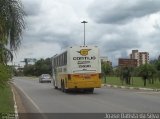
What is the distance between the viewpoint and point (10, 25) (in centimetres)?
1271

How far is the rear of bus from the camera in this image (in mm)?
33344

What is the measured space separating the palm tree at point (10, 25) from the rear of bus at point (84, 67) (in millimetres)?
20269

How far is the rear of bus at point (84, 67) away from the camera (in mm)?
33344

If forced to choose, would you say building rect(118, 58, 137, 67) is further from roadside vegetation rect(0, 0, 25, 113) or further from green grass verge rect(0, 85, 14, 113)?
roadside vegetation rect(0, 0, 25, 113)

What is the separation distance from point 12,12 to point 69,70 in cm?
2106

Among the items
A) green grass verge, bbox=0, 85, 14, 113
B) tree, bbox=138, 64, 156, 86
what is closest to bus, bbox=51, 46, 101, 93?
green grass verge, bbox=0, 85, 14, 113

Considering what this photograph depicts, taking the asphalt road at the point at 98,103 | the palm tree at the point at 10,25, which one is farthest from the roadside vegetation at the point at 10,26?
the asphalt road at the point at 98,103

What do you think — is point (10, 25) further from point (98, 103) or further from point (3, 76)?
point (98, 103)

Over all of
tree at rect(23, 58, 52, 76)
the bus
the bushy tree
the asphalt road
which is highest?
tree at rect(23, 58, 52, 76)

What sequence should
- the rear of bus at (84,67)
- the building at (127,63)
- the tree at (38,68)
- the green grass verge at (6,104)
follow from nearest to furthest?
1. the green grass verge at (6,104)
2. the rear of bus at (84,67)
3. the building at (127,63)
4. the tree at (38,68)

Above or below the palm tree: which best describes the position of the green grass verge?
below

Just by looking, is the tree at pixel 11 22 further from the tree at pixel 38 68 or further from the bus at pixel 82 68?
the tree at pixel 38 68

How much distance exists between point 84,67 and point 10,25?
831 inches

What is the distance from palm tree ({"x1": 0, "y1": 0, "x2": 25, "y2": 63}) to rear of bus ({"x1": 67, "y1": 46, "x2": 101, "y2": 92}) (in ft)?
66.5
